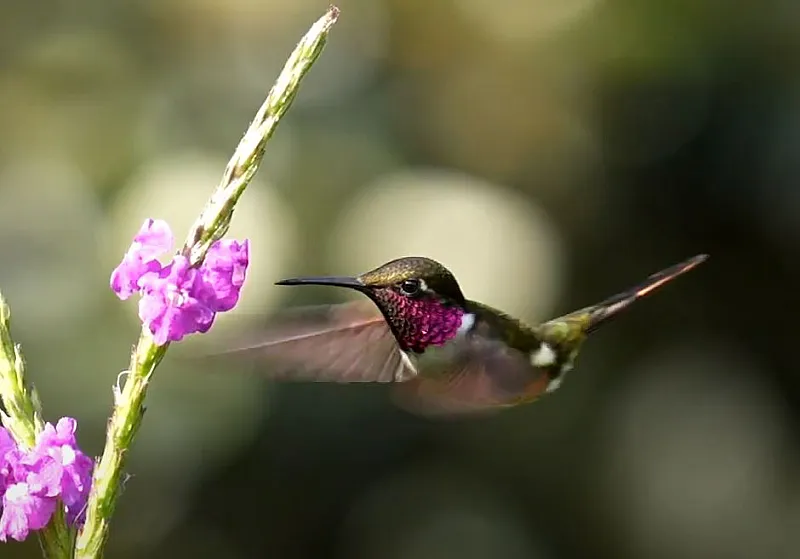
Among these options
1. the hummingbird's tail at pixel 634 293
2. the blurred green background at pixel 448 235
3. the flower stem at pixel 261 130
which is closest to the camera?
the flower stem at pixel 261 130

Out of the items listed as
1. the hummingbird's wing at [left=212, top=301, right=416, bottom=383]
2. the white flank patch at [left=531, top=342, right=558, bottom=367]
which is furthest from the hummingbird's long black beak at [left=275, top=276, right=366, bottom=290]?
the white flank patch at [left=531, top=342, right=558, bottom=367]

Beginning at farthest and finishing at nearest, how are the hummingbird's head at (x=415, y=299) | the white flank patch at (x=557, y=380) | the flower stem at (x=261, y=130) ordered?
1. the white flank patch at (x=557, y=380)
2. the hummingbird's head at (x=415, y=299)
3. the flower stem at (x=261, y=130)

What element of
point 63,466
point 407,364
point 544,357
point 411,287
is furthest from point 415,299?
point 63,466

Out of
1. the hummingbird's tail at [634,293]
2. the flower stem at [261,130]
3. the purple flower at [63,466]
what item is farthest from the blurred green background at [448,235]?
the flower stem at [261,130]

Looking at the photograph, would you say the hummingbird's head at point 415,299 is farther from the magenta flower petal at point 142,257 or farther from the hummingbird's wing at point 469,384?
the magenta flower petal at point 142,257

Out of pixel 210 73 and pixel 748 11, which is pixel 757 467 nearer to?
pixel 748 11

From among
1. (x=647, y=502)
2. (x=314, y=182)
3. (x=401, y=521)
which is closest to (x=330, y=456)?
(x=401, y=521)
